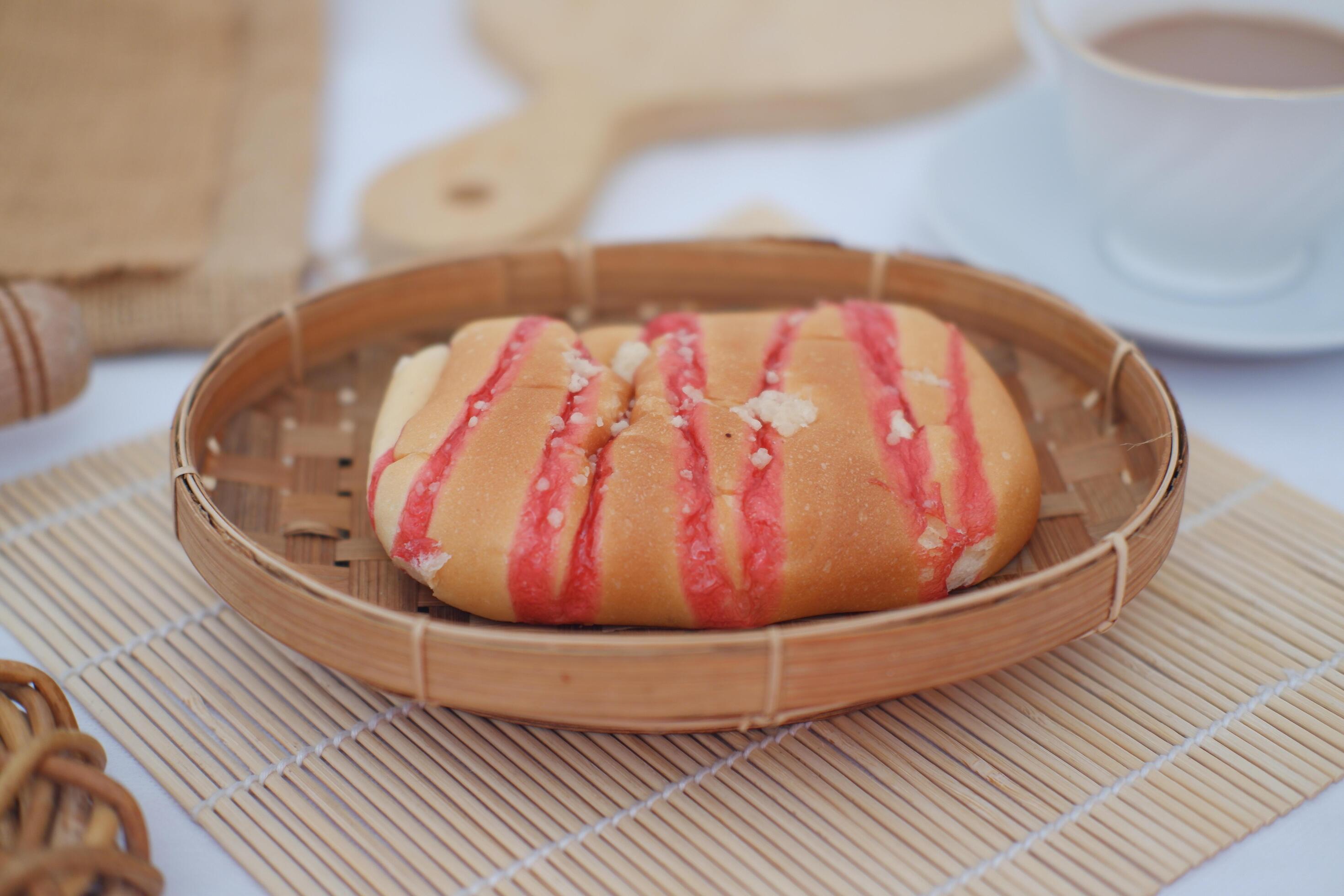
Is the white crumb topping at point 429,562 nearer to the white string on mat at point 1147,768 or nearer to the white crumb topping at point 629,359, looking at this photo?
the white crumb topping at point 629,359

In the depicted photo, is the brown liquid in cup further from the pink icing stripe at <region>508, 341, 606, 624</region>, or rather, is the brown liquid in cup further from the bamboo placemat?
the pink icing stripe at <region>508, 341, 606, 624</region>

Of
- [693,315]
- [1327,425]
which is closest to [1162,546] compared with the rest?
[693,315]

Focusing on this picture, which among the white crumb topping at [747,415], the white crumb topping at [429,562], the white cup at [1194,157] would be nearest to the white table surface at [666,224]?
the white cup at [1194,157]

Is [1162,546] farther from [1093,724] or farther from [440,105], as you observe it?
[440,105]

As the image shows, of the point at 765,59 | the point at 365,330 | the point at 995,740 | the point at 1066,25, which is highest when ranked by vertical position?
the point at 1066,25

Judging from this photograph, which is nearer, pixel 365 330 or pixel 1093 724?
pixel 1093 724

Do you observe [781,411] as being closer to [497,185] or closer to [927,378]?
[927,378]
